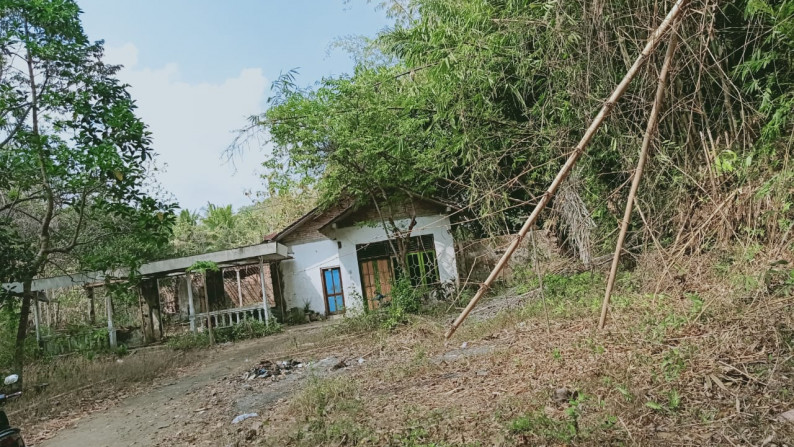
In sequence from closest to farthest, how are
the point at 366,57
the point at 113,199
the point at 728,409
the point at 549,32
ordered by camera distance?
the point at 728,409 → the point at 549,32 → the point at 113,199 → the point at 366,57

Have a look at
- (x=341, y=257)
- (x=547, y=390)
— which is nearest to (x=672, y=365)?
(x=547, y=390)

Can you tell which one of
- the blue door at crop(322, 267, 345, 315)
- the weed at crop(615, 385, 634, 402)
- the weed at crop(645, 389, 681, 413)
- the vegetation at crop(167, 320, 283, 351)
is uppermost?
the blue door at crop(322, 267, 345, 315)

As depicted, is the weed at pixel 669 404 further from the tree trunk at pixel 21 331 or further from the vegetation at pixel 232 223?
the vegetation at pixel 232 223

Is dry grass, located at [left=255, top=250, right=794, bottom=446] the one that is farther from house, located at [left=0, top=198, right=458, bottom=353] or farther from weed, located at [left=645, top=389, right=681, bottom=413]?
house, located at [left=0, top=198, right=458, bottom=353]

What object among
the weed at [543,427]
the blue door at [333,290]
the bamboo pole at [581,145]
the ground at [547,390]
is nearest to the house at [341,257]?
the blue door at [333,290]

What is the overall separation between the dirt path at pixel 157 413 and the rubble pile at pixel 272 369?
1.70 feet

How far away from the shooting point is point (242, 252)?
13719 millimetres

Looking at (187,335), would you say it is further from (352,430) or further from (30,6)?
(352,430)

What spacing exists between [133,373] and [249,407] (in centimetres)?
488

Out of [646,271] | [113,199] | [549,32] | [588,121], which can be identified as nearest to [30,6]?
[113,199]

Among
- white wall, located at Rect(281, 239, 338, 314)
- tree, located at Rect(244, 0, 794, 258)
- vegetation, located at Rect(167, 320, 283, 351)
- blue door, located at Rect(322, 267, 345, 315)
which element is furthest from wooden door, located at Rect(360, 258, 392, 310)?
tree, located at Rect(244, 0, 794, 258)

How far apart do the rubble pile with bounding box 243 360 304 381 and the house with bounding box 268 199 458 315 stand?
6.87 m

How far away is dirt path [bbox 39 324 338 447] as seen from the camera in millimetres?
5309

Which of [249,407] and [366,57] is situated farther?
[366,57]
